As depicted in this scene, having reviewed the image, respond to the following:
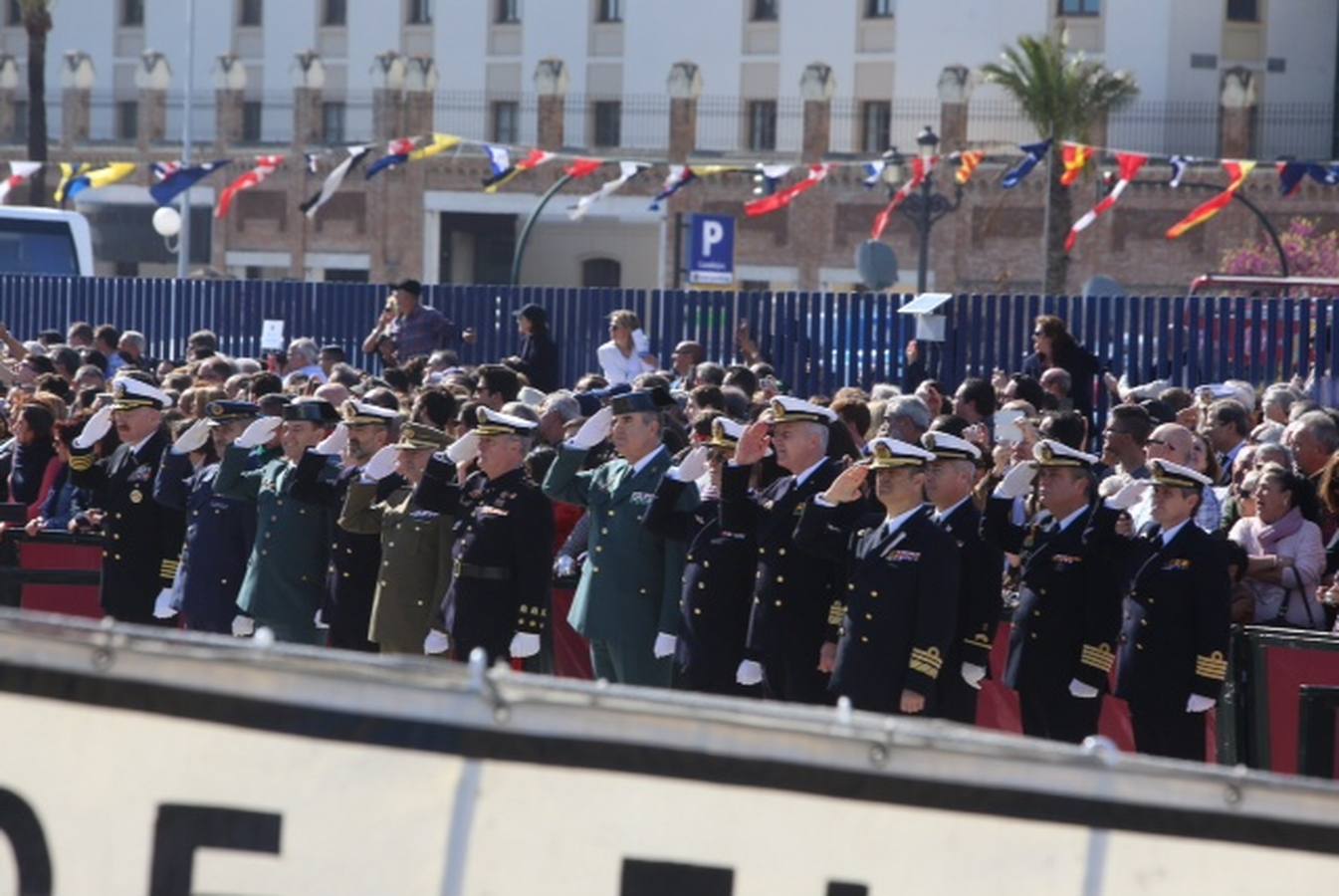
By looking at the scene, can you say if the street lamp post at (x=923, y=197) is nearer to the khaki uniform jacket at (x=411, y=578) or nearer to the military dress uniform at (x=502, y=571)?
the khaki uniform jacket at (x=411, y=578)

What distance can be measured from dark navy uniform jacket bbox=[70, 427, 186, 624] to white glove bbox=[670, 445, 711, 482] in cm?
322

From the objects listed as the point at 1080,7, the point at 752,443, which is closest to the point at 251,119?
the point at 1080,7

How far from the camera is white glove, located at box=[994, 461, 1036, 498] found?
959 cm

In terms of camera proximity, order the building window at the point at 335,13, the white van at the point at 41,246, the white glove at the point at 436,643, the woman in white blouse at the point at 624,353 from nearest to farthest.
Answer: the white glove at the point at 436,643 < the woman in white blouse at the point at 624,353 < the white van at the point at 41,246 < the building window at the point at 335,13

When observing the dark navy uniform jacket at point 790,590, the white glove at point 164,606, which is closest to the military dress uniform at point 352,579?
the white glove at point 164,606

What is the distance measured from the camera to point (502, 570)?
10180mm

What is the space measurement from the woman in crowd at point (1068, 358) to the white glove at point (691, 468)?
6.88 metres

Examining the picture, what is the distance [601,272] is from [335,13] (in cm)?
955

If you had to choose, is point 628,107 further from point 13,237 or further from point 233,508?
point 233,508

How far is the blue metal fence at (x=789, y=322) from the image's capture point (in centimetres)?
1816

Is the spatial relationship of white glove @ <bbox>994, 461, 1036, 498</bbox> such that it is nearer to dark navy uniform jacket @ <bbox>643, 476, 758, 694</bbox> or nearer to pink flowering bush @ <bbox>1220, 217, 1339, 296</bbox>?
dark navy uniform jacket @ <bbox>643, 476, 758, 694</bbox>

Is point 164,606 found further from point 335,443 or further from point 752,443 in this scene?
point 752,443

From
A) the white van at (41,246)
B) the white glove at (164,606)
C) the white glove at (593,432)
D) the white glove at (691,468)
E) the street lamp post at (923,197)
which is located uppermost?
the street lamp post at (923,197)

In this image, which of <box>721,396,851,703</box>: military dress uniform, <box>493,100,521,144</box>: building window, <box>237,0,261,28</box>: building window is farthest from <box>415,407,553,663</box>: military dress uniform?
<box>237,0,261,28</box>: building window
